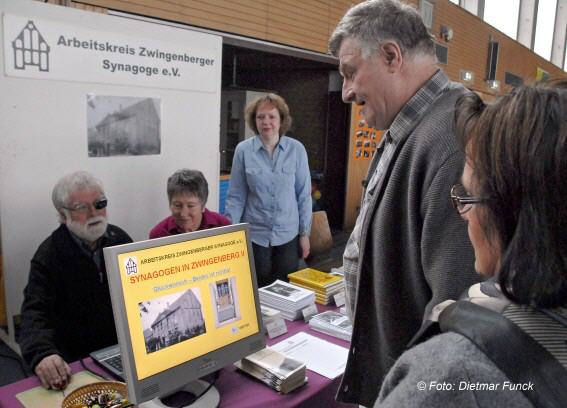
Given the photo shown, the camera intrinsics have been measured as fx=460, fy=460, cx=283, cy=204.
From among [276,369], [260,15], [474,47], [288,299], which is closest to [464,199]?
[276,369]

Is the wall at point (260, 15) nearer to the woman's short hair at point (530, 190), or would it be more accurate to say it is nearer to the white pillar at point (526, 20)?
the woman's short hair at point (530, 190)

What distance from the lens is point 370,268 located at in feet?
4.27

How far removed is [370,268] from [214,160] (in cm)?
217

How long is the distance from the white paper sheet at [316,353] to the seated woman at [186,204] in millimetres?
889

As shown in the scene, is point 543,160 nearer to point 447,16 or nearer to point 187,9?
point 187,9

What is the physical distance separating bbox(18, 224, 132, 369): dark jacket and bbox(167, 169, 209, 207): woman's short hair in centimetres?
54

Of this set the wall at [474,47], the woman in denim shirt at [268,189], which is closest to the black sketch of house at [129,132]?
the woman in denim shirt at [268,189]

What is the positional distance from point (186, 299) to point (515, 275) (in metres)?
0.85

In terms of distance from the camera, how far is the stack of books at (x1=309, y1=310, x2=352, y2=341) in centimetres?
169

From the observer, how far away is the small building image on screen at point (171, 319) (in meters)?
1.12

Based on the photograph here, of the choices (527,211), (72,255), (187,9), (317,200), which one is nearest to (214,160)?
(187,9)

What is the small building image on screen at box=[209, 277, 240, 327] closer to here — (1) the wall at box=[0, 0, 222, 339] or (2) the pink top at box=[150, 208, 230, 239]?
(2) the pink top at box=[150, 208, 230, 239]

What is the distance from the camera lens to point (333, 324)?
1.74m

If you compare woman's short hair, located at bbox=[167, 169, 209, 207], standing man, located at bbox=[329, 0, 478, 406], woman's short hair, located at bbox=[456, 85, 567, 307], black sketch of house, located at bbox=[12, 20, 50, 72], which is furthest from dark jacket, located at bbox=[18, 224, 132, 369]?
woman's short hair, located at bbox=[456, 85, 567, 307]
